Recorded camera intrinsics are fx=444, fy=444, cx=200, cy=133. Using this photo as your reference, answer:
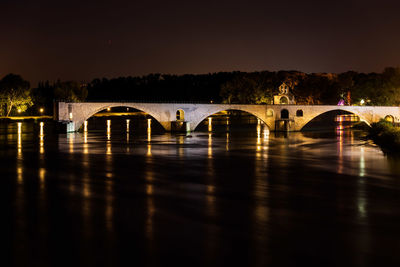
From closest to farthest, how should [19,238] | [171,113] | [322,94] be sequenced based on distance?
[19,238] → [171,113] → [322,94]

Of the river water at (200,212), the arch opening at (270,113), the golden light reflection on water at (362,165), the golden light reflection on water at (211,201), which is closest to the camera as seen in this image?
the river water at (200,212)

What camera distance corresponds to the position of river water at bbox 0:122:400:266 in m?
12.5

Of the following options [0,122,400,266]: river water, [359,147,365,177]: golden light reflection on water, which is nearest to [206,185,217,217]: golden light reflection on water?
[0,122,400,266]: river water

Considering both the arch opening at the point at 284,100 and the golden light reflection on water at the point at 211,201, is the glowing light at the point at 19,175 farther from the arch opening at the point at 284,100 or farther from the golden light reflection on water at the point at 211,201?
the arch opening at the point at 284,100

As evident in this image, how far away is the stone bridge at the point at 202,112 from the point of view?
203 feet

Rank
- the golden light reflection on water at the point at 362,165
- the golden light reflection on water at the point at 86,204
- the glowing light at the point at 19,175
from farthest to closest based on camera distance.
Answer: the golden light reflection on water at the point at 362,165
the glowing light at the point at 19,175
the golden light reflection on water at the point at 86,204

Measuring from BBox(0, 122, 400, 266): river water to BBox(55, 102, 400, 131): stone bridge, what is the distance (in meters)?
28.0

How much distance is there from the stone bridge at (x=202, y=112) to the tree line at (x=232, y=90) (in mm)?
3981

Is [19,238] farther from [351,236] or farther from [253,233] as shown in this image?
[351,236]

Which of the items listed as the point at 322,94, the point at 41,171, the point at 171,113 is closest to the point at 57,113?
the point at 171,113

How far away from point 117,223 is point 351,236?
790cm

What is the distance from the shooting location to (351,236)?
14.4 m

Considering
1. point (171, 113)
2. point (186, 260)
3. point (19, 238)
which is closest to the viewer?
point (186, 260)

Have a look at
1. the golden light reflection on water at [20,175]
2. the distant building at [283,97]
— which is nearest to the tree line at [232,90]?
the distant building at [283,97]
